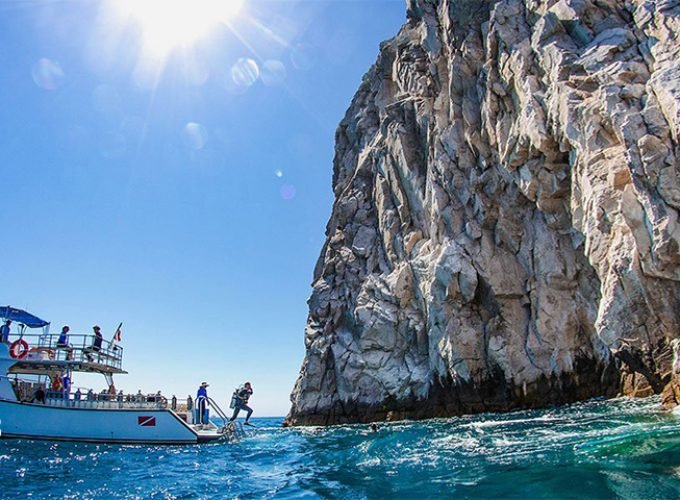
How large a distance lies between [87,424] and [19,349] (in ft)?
19.3

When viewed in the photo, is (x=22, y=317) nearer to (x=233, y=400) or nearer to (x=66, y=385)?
(x=66, y=385)

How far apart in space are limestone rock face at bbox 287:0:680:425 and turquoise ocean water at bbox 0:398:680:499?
23.3ft

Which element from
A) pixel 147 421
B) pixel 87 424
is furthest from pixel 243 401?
pixel 87 424

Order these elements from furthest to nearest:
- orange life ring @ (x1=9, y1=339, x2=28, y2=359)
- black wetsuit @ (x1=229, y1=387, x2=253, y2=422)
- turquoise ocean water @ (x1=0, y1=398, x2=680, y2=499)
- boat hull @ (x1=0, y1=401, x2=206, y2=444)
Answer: black wetsuit @ (x1=229, y1=387, x2=253, y2=422), orange life ring @ (x1=9, y1=339, x2=28, y2=359), boat hull @ (x1=0, y1=401, x2=206, y2=444), turquoise ocean water @ (x1=0, y1=398, x2=680, y2=499)

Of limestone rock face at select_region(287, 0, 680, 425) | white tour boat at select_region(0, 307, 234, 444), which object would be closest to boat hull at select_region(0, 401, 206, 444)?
white tour boat at select_region(0, 307, 234, 444)

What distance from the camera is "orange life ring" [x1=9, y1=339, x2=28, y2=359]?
25.0 metres

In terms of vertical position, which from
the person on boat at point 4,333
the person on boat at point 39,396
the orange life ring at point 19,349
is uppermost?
the person on boat at point 4,333

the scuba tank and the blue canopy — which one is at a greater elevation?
the blue canopy

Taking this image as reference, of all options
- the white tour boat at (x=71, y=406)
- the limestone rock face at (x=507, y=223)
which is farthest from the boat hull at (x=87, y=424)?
the limestone rock face at (x=507, y=223)

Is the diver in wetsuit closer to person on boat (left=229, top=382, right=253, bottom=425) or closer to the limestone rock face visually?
person on boat (left=229, top=382, right=253, bottom=425)

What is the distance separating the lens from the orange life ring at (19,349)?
25000 millimetres

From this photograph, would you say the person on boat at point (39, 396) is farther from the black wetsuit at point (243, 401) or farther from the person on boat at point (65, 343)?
the black wetsuit at point (243, 401)

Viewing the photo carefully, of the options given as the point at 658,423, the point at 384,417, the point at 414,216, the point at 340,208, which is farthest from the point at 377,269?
the point at 658,423

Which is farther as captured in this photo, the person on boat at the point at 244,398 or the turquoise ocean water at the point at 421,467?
the person on boat at the point at 244,398
